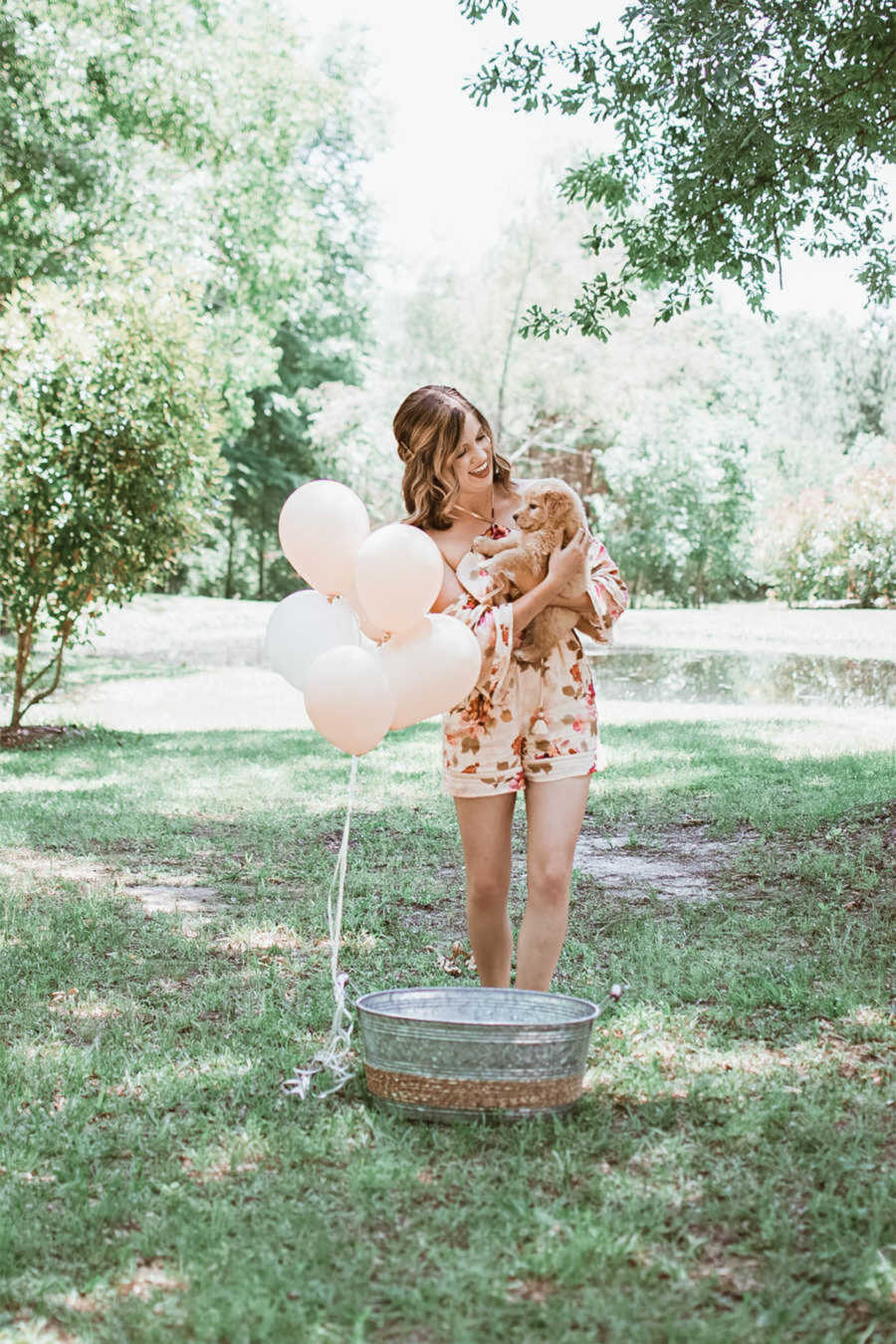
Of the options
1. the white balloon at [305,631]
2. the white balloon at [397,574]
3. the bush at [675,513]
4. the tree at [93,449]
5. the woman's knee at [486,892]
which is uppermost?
the bush at [675,513]

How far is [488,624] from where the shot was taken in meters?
3.29

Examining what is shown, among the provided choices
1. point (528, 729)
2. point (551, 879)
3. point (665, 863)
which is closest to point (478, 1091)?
point (551, 879)

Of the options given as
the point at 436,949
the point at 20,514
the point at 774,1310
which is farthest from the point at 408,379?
the point at 774,1310

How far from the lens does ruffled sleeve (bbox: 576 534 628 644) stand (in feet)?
10.9

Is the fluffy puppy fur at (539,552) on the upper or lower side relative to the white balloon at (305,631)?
A: upper

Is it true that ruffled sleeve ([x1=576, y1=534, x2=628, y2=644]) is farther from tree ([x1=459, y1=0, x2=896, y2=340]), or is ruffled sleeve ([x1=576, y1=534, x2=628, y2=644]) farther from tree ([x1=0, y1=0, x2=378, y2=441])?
tree ([x1=0, y1=0, x2=378, y2=441])

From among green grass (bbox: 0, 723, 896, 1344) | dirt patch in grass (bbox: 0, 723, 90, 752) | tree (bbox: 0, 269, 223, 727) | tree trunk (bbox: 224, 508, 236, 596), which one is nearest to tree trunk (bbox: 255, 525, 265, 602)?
tree trunk (bbox: 224, 508, 236, 596)

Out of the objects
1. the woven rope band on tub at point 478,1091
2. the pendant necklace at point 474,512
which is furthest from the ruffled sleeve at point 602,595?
the woven rope band on tub at point 478,1091

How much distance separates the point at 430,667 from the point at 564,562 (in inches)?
17.3

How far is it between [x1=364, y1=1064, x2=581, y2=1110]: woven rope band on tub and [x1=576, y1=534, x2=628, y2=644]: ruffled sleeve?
114 cm

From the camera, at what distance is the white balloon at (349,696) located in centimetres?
302

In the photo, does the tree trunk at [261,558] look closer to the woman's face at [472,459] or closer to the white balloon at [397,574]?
the woman's face at [472,459]

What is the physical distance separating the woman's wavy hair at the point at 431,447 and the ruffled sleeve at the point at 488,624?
22 centimetres

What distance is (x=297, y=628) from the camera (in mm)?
3320
